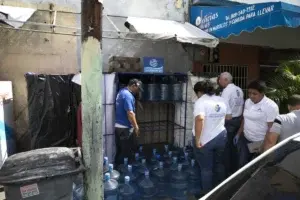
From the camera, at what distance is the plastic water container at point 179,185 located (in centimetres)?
464

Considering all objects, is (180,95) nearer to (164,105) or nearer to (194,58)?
(164,105)

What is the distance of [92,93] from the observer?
3.15 m

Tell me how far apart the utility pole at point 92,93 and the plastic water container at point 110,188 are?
74 centimetres

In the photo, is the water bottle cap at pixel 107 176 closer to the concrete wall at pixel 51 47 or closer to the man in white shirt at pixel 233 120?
the man in white shirt at pixel 233 120

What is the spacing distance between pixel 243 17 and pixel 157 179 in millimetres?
3481

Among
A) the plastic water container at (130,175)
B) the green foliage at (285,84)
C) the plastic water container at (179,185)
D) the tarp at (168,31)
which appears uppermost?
the tarp at (168,31)

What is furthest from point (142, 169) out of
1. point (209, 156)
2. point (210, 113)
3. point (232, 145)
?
point (232, 145)

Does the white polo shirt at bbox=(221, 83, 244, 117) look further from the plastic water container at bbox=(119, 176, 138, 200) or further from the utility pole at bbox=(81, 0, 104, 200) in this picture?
the utility pole at bbox=(81, 0, 104, 200)

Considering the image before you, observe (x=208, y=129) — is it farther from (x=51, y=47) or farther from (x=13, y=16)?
(x=51, y=47)

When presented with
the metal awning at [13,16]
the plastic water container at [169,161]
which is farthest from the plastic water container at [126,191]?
the metal awning at [13,16]

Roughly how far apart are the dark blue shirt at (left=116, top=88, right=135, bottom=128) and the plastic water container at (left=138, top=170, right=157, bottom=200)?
122cm

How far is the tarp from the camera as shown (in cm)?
591

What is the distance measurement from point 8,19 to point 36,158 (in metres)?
3.03

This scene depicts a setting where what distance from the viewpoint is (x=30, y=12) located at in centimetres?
539
